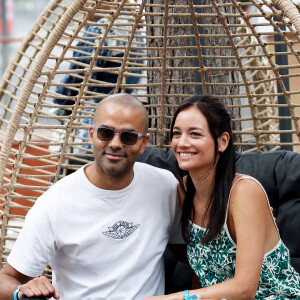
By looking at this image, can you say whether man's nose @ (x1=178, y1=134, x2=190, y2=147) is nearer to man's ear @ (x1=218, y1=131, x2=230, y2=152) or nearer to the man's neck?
man's ear @ (x1=218, y1=131, x2=230, y2=152)

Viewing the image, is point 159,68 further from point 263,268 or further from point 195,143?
point 263,268

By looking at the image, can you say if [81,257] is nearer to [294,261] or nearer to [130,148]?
[130,148]

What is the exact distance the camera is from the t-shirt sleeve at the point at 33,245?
6.24ft

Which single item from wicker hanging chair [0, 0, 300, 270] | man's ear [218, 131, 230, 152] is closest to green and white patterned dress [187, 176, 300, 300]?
man's ear [218, 131, 230, 152]

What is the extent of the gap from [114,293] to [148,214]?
0.29m

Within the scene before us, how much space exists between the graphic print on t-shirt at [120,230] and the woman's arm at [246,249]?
0.25 metres

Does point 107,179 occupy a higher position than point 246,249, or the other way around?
point 107,179

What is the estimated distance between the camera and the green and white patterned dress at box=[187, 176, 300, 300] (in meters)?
1.93

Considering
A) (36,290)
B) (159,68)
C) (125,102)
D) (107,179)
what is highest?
(159,68)

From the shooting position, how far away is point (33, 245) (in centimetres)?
191

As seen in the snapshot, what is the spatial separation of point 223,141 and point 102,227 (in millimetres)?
505

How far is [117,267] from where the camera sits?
1987 millimetres

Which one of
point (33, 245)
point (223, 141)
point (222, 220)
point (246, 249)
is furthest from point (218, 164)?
point (33, 245)

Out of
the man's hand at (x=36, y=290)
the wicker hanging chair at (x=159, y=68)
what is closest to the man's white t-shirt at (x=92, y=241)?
the man's hand at (x=36, y=290)
